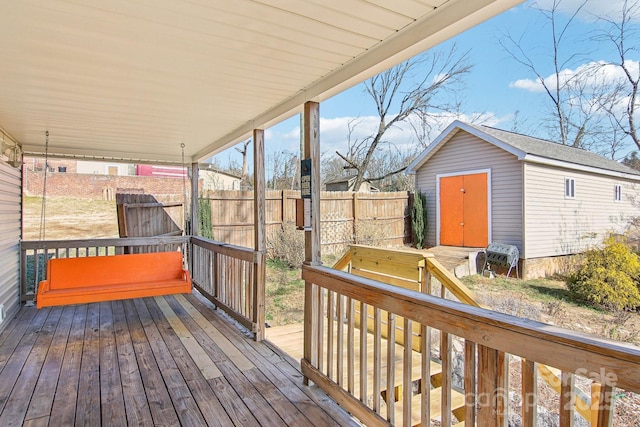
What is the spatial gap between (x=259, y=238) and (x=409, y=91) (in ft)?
34.1

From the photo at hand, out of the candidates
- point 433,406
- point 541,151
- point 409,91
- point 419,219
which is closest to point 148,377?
point 433,406

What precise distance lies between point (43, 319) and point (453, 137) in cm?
947

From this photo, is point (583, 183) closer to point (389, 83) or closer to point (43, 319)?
point (389, 83)

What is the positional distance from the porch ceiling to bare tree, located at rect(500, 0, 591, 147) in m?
7.29

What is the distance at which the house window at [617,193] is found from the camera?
854 centimetres

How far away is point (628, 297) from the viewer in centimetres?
544

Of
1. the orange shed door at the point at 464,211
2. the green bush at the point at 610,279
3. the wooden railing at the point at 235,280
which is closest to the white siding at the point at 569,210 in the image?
the orange shed door at the point at 464,211

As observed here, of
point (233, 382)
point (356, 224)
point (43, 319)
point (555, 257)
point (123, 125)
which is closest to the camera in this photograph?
point (233, 382)

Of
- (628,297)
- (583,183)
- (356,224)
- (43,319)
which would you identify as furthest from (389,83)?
(43,319)

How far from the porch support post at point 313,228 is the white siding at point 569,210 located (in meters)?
7.18

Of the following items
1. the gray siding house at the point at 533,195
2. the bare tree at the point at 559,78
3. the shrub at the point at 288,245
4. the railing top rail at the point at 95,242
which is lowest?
the shrub at the point at 288,245

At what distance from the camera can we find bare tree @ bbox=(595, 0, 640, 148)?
4856mm

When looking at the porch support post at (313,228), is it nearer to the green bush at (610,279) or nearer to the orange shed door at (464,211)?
the green bush at (610,279)

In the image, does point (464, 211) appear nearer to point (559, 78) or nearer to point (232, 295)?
point (559, 78)
